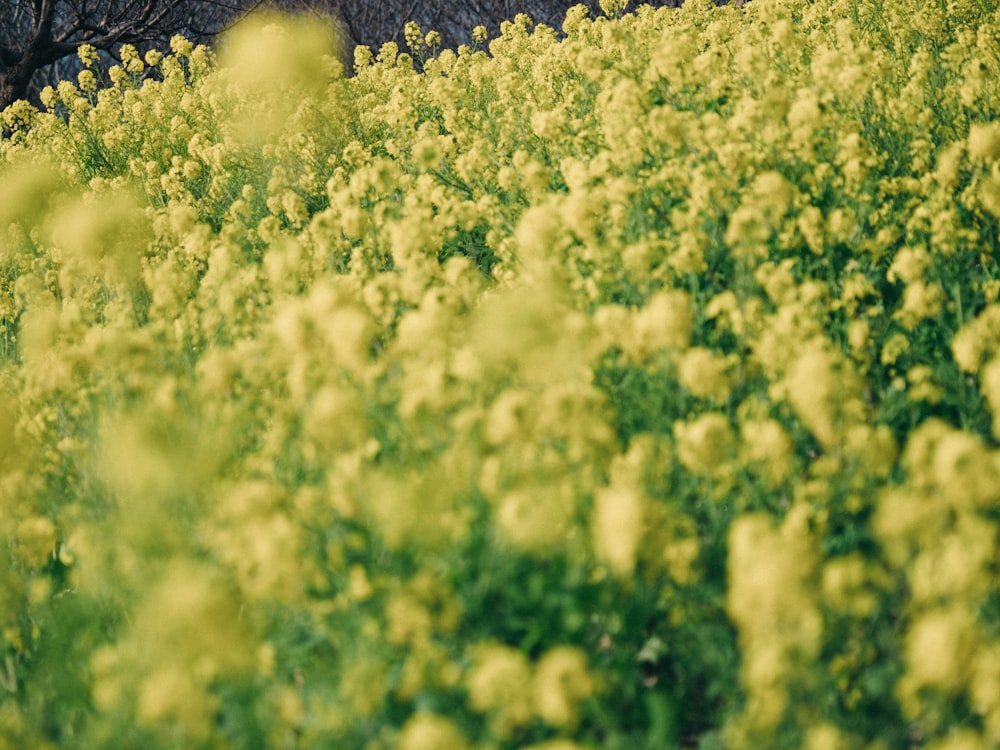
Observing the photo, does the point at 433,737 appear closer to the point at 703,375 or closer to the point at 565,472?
the point at 565,472

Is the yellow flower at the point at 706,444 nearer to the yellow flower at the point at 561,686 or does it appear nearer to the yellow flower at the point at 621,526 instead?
the yellow flower at the point at 621,526

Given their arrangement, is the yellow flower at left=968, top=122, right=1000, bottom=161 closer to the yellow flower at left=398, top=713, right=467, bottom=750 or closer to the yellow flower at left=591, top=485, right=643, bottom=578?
the yellow flower at left=591, top=485, right=643, bottom=578

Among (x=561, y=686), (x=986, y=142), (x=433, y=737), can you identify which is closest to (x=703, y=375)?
(x=561, y=686)

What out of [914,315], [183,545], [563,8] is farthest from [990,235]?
[563,8]

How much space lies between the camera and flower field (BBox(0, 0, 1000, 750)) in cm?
196

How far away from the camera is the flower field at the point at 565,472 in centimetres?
196

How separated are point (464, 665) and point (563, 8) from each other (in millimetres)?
11515

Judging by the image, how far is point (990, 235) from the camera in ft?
11.8

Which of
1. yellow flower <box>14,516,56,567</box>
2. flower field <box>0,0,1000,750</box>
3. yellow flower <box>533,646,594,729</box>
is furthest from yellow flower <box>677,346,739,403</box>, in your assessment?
yellow flower <box>14,516,56,567</box>

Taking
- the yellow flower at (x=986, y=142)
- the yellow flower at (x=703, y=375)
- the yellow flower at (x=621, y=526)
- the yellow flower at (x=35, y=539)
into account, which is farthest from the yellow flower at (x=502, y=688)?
the yellow flower at (x=986, y=142)

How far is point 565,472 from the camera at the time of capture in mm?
2369

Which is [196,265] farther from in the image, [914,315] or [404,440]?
[914,315]

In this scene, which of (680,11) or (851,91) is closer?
(851,91)

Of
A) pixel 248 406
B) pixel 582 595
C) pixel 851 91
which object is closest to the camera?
pixel 582 595
